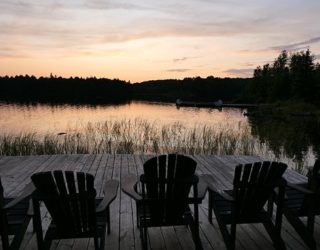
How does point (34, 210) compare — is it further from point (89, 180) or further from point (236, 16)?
point (236, 16)

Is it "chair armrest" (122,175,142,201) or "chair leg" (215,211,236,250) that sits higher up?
"chair armrest" (122,175,142,201)

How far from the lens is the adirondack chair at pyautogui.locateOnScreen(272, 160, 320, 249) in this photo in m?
2.43

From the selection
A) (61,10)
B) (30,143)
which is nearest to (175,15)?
(61,10)

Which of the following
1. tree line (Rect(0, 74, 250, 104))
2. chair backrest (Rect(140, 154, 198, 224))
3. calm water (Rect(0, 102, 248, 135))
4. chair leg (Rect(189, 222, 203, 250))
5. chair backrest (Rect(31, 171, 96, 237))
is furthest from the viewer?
tree line (Rect(0, 74, 250, 104))

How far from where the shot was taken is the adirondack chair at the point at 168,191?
2.28m

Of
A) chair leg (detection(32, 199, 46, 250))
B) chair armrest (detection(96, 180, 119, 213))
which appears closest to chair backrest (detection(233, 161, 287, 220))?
Answer: chair armrest (detection(96, 180, 119, 213))

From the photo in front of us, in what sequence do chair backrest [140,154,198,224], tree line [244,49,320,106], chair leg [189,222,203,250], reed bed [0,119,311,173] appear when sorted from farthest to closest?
tree line [244,49,320,106] → reed bed [0,119,311,173] → chair leg [189,222,203,250] → chair backrest [140,154,198,224]

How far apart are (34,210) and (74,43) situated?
58.1ft

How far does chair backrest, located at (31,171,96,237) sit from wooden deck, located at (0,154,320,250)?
447 millimetres

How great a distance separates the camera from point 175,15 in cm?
1259

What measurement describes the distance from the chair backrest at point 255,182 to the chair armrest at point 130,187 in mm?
725

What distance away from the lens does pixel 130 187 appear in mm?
2488

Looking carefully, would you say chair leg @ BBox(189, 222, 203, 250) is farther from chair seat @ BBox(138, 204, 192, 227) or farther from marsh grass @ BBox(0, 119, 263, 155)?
marsh grass @ BBox(0, 119, 263, 155)

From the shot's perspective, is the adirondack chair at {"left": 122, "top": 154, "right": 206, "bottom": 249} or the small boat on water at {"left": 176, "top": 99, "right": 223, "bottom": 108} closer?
the adirondack chair at {"left": 122, "top": 154, "right": 206, "bottom": 249}
